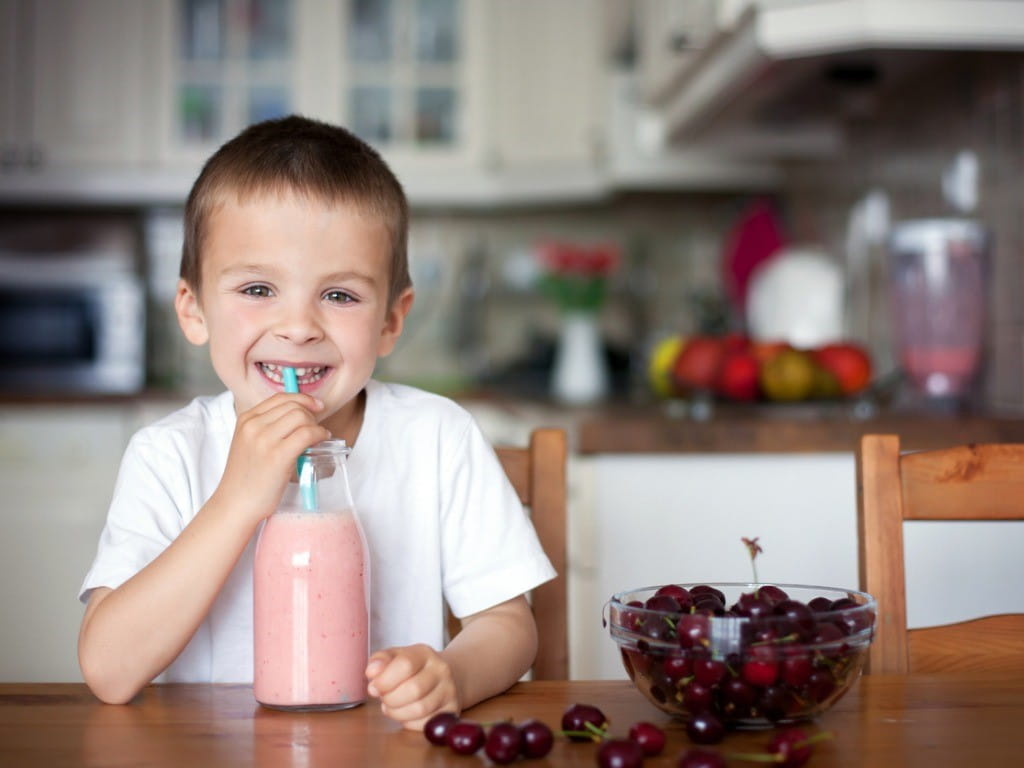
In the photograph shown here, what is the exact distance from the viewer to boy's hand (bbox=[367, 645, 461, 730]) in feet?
2.25

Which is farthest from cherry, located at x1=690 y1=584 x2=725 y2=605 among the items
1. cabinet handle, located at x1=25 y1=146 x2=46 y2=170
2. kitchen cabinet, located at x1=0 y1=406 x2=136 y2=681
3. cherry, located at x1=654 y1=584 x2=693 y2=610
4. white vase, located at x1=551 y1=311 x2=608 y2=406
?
cabinet handle, located at x1=25 y1=146 x2=46 y2=170

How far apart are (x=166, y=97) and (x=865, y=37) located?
2.14 metres

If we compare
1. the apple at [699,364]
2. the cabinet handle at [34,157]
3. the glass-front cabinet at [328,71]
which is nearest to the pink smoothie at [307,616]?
the apple at [699,364]

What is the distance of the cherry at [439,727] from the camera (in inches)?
25.5

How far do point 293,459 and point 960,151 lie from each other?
170 centimetres

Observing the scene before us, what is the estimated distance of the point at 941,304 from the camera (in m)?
1.98

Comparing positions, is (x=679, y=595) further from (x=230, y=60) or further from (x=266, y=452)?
(x=230, y=60)

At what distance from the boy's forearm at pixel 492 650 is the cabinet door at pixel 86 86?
2.64 metres

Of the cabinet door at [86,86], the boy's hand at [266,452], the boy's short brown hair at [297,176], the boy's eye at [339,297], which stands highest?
the cabinet door at [86,86]

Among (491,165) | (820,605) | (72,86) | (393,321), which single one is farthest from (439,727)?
(72,86)

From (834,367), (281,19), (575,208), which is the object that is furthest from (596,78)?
(834,367)

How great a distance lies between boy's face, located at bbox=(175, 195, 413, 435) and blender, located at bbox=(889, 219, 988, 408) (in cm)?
128

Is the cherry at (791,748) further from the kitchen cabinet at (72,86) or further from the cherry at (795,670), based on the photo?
the kitchen cabinet at (72,86)

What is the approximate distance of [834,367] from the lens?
6.44ft
